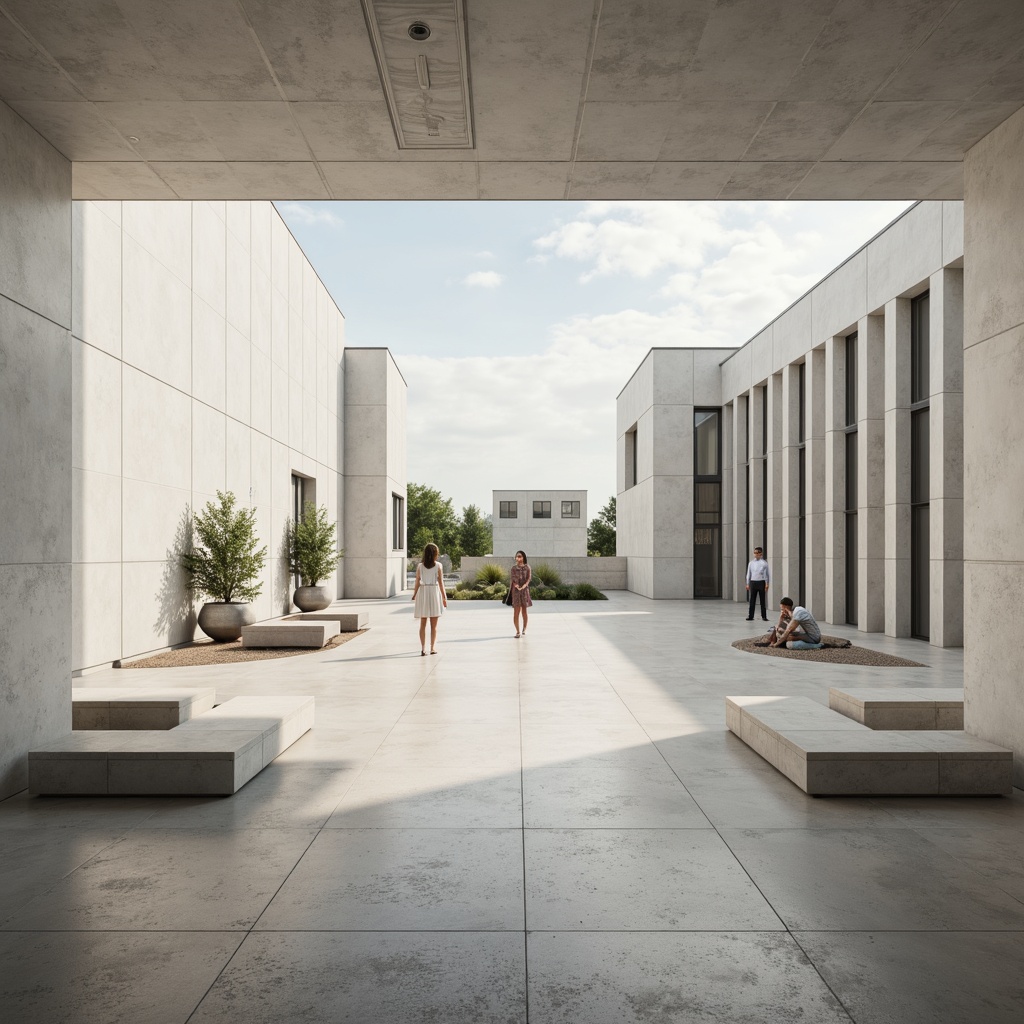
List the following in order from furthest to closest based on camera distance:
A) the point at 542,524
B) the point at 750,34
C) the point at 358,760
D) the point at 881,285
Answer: the point at 542,524 → the point at 881,285 → the point at 358,760 → the point at 750,34

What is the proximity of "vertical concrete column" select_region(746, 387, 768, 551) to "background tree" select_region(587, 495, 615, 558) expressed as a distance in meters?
62.3

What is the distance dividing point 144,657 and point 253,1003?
1077 cm

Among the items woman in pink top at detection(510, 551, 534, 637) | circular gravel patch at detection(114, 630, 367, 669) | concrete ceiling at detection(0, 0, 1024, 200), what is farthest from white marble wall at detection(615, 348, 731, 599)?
concrete ceiling at detection(0, 0, 1024, 200)

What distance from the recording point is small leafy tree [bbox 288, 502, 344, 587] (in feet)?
71.6

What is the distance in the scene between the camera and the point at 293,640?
1402cm

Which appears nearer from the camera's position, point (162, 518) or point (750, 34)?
point (750, 34)

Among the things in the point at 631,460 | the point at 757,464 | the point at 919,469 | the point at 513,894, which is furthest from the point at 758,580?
the point at 631,460

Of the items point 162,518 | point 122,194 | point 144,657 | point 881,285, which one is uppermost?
point 881,285

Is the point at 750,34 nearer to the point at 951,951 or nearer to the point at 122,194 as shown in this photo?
the point at 951,951

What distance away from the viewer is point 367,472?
30641 mm

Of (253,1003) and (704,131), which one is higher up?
(704,131)

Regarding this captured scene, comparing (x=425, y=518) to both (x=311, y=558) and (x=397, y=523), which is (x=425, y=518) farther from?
(x=311, y=558)

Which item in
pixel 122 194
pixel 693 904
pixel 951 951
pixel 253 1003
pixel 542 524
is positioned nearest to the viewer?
pixel 253 1003

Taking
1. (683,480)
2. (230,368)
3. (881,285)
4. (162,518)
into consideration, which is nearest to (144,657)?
(162,518)
